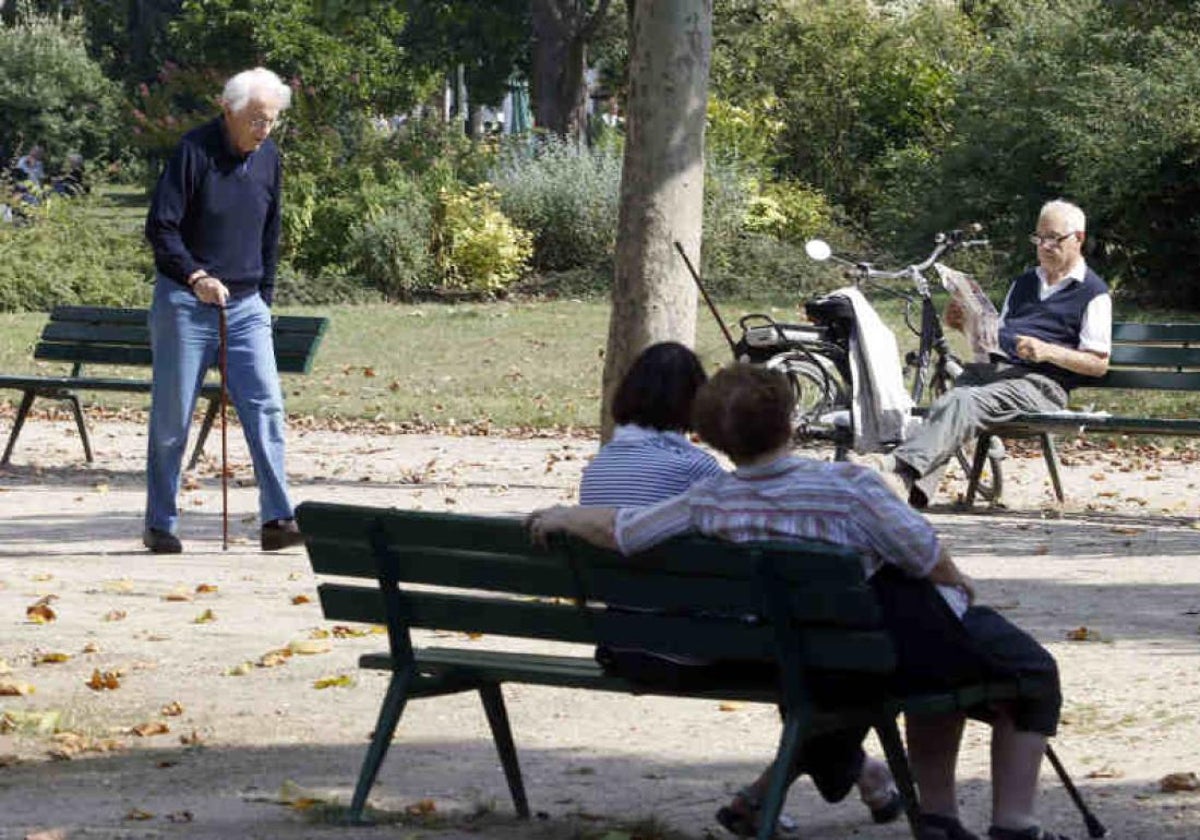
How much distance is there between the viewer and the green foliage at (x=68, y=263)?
84.3 feet

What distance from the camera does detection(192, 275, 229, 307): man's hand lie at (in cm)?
991

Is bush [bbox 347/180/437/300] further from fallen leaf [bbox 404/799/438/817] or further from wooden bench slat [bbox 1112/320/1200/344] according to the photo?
fallen leaf [bbox 404/799/438/817]

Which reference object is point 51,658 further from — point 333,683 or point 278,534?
point 278,534

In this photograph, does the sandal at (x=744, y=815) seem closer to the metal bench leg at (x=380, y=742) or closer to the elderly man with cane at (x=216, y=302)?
the metal bench leg at (x=380, y=742)

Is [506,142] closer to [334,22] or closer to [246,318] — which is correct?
[334,22]

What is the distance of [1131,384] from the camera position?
1237cm

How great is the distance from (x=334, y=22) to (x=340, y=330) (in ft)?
61.9

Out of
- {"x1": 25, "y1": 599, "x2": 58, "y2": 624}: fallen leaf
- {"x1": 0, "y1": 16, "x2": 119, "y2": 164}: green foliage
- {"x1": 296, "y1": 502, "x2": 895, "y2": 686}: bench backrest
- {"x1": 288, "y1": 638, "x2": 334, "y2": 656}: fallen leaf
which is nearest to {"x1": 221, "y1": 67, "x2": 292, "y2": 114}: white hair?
{"x1": 25, "y1": 599, "x2": 58, "y2": 624}: fallen leaf

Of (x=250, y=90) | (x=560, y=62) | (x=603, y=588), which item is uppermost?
(x=560, y=62)

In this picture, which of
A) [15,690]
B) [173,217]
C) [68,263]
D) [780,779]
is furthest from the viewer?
[68,263]

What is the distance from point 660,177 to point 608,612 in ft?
15.9

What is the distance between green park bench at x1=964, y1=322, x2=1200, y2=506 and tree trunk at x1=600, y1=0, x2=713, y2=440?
2.20 metres

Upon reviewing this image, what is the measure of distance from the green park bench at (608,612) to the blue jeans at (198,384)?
4.25 m

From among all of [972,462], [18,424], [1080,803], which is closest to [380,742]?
[1080,803]
